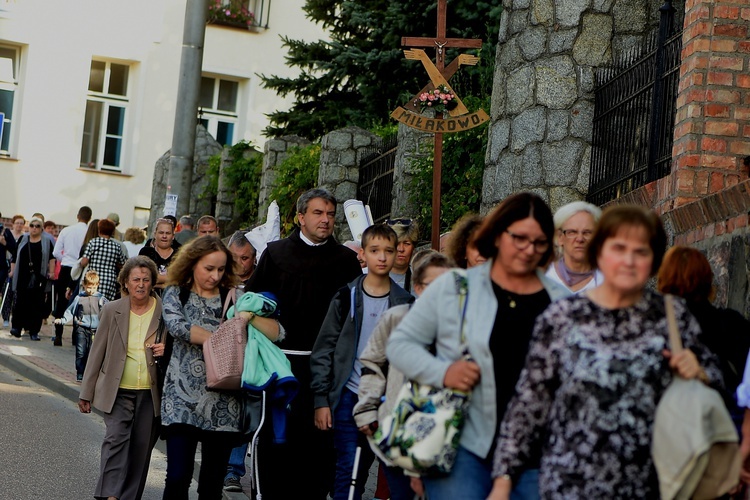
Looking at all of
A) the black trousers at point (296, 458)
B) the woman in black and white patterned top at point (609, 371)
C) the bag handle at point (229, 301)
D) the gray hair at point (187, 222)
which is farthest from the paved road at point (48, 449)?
the woman in black and white patterned top at point (609, 371)

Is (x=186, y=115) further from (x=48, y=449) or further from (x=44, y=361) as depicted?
(x=48, y=449)

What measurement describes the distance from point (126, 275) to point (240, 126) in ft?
88.1

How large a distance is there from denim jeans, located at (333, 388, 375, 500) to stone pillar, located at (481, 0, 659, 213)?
5020 millimetres

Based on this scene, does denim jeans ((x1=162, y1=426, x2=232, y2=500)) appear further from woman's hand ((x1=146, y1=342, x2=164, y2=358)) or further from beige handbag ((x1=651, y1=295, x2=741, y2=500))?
beige handbag ((x1=651, y1=295, x2=741, y2=500))

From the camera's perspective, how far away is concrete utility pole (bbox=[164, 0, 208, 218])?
1744 centimetres

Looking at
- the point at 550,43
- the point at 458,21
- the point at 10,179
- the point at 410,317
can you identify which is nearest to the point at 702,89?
the point at 550,43

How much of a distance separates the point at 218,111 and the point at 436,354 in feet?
100

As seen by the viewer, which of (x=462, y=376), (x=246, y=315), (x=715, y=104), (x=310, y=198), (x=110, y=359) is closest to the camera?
(x=462, y=376)

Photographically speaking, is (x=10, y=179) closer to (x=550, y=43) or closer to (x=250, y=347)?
(x=550, y=43)

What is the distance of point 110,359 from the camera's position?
8.92 meters

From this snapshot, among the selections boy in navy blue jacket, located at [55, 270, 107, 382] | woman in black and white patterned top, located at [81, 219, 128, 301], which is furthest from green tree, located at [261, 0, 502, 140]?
boy in navy blue jacket, located at [55, 270, 107, 382]

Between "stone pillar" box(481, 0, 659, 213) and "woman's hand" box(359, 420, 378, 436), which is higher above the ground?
"stone pillar" box(481, 0, 659, 213)

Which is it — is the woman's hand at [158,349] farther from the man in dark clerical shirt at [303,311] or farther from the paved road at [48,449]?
the paved road at [48,449]

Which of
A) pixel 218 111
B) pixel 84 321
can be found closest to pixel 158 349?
pixel 84 321
